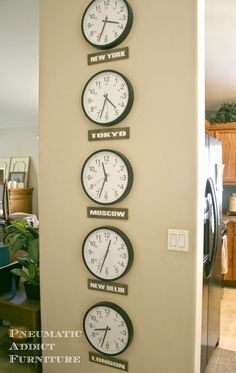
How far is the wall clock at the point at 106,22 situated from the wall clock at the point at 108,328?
1.42 m

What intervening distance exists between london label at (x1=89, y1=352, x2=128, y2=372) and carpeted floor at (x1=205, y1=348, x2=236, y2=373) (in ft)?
3.40

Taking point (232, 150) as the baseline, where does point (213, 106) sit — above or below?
above

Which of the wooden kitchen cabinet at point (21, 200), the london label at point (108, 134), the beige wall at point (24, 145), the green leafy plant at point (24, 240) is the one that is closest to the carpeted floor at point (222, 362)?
the green leafy plant at point (24, 240)

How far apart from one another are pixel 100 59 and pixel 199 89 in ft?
1.86

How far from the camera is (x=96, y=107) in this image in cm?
163

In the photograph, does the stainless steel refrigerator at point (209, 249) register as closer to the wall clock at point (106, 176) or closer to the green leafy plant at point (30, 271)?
the wall clock at point (106, 176)

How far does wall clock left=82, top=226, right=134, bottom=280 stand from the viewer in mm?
1574

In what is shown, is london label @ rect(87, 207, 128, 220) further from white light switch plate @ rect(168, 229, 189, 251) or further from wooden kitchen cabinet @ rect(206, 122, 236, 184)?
wooden kitchen cabinet @ rect(206, 122, 236, 184)

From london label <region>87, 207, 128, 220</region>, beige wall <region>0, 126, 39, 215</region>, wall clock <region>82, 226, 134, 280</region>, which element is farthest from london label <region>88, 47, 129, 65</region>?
beige wall <region>0, 126, 39, 215</region>

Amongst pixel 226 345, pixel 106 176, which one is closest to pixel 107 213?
pixel 106 176

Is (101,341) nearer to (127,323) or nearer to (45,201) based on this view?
(127,323)

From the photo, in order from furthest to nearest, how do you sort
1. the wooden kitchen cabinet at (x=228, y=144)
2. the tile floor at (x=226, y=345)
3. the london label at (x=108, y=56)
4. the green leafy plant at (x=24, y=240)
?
the wooden kitchen cabinet at (x=228, y=144) → the tile floor at (x=226, y=345) → the green leafy plant at (x=24, y=240) → the london label at (x=108, y=56)

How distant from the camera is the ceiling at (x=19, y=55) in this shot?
2297 millimetres

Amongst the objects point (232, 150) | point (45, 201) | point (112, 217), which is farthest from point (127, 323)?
point (232, 150)
